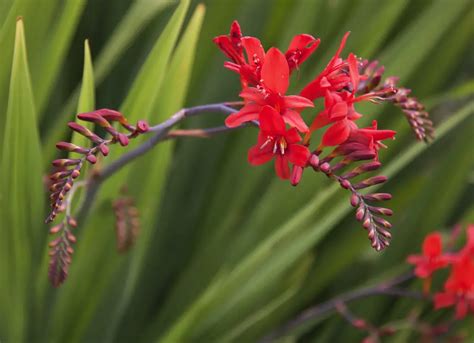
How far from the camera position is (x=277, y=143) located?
646 mm

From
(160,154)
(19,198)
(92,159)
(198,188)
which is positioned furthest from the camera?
(198,188)

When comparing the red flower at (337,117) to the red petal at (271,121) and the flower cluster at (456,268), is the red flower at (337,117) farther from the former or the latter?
the flower cluster at (456,268)

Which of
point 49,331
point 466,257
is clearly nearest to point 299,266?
point 466,257

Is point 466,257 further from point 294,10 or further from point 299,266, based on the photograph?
point 294,10

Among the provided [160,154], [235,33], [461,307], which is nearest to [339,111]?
[235,33]

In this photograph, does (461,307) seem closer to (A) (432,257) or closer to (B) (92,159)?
(A) (432,257)

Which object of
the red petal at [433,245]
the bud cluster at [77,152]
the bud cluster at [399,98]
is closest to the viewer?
the bud cluster at [77,152]

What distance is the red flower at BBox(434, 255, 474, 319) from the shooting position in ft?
3.41

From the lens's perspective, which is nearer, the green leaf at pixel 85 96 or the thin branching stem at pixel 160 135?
the thin branching stem at pixel 160 135

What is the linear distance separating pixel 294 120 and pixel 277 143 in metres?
0.03

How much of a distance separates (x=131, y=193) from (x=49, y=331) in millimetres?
221

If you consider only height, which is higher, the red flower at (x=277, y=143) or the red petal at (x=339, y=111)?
the red petal at (x=339, y=111)

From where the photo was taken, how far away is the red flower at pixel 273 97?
2.09 feet

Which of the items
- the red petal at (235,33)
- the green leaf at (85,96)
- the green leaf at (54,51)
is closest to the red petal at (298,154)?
the red petal at (235,33)
